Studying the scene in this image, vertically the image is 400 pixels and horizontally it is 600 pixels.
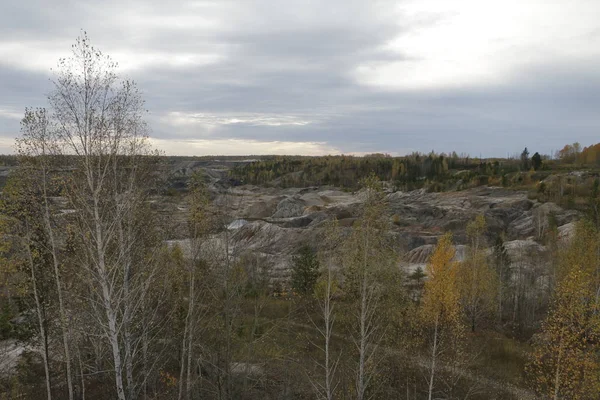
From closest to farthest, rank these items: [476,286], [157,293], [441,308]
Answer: [157,293] → [441,308] → [476,286]

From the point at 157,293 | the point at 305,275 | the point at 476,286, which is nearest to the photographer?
the point at 157,293

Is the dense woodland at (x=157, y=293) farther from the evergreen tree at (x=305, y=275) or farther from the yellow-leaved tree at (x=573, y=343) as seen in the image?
the evergreen tree at (x=305, y=275)

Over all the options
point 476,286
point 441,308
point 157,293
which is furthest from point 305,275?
point 157,293

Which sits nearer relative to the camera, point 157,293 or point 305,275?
point 157,293

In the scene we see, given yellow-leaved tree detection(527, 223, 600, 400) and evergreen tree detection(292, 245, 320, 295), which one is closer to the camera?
yellow-leaved tree detection(527, 223, 600, 400)

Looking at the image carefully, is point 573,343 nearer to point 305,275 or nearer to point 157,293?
point 157,293

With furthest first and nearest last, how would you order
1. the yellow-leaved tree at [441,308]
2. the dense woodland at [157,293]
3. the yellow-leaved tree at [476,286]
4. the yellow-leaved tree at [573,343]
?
the yellow-leaved tree at [476,286] < the yellow-leaved tree at [441,308] < the yellow-leaved tree at [573,343] < the dense woodland at [157,293]

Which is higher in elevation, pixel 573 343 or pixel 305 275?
pixel 573 343

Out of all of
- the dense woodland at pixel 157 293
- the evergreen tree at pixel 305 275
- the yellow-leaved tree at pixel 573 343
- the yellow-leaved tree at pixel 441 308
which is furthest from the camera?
the evergreen tree at pixel 305 275

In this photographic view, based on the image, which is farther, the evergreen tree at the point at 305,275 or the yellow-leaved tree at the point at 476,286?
the evergreen tree at the point at 305,275

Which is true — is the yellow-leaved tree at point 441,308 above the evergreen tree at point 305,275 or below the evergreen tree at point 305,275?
above

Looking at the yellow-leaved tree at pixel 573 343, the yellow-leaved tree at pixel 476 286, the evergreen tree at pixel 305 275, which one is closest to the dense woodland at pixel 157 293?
the yellow-leaved tree at pixel 573 343

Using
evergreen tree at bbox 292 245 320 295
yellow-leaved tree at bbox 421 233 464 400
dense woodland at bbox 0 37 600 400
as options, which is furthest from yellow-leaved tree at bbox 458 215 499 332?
evergreen tree at bbox 292 245 320 295

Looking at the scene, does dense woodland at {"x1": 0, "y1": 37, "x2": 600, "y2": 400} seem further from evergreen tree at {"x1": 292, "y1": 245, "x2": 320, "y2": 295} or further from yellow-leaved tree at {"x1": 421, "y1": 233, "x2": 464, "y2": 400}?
evergreen tree at {"x1": 292, "y1": 245, "x2": 320, "y2": 295}
